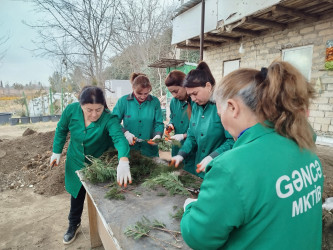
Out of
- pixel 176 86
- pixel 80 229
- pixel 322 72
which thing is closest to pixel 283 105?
pixel 176 86

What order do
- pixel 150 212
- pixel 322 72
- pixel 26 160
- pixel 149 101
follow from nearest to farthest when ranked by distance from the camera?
pixel 150 212 < pixel 149 101 < pixel 322 72 < pixel 26 160

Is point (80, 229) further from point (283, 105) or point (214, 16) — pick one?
point (214, 16)

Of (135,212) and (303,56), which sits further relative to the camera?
(303,56)

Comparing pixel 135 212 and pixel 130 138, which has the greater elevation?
pixel 130 138

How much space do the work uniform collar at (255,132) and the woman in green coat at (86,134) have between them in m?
1.45

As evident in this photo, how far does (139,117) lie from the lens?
3.38 metres

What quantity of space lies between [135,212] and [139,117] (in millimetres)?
1958

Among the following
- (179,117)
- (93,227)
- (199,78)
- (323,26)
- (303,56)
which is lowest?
(93,227)

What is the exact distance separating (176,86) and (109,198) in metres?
1.84

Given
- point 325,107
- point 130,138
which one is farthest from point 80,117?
point 325,107

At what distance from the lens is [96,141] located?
252 centimetres

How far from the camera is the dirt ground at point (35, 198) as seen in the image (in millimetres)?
3033

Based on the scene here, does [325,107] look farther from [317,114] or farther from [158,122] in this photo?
[158,122]

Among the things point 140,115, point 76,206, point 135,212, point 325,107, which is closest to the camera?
point 135,212
